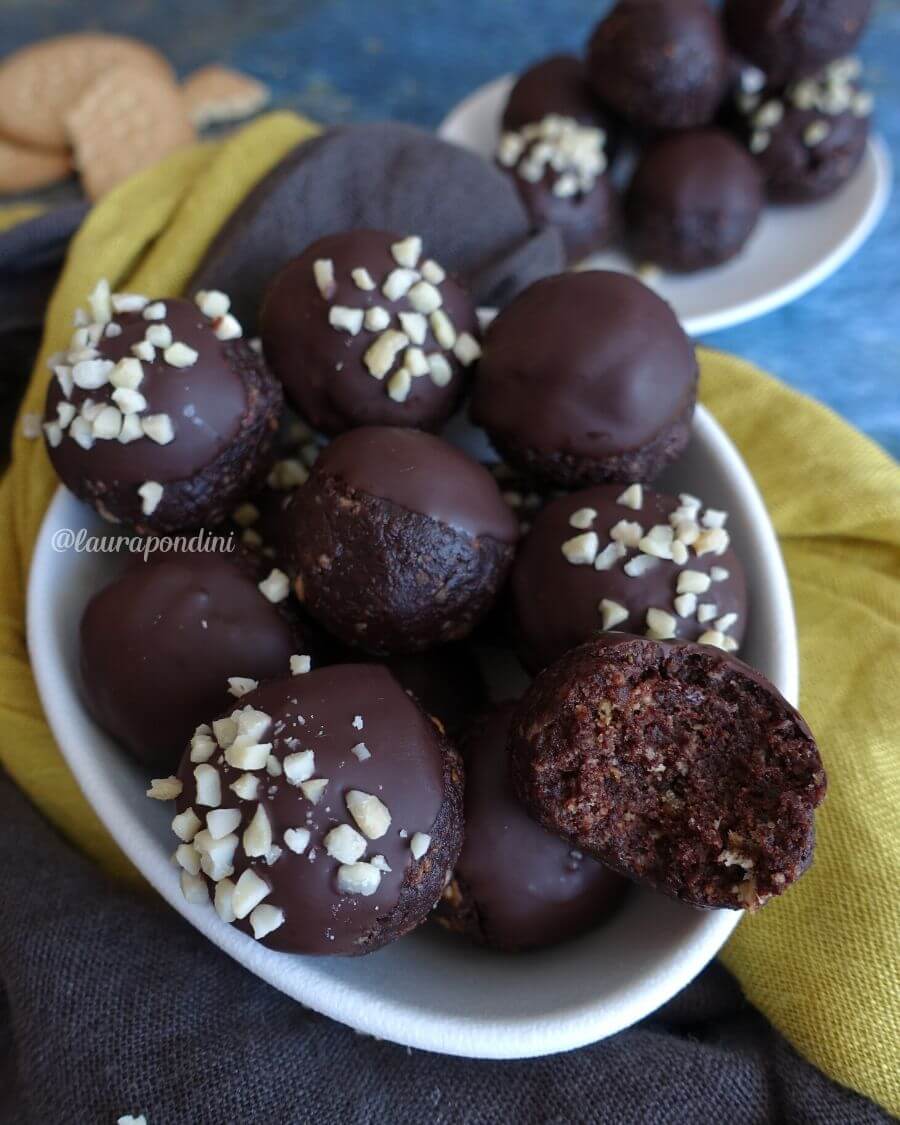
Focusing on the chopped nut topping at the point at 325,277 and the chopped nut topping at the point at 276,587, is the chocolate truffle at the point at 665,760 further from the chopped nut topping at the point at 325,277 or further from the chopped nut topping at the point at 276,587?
the chopped nut topping at the point at 325,277

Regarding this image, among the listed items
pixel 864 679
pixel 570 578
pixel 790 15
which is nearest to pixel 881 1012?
pixel 864 679

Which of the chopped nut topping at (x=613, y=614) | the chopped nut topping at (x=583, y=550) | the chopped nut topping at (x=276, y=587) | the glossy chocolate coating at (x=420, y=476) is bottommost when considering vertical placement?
the chopped nut topping at (x=276, y=587)

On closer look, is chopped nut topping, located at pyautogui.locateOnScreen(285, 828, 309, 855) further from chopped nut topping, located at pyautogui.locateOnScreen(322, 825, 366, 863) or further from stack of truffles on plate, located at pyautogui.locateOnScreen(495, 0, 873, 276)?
stack of truffles on plate, located at pyautogui.locateOnScreen(495, 0, 873, 276)

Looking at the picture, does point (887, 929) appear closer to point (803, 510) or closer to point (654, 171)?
point (803, 510)

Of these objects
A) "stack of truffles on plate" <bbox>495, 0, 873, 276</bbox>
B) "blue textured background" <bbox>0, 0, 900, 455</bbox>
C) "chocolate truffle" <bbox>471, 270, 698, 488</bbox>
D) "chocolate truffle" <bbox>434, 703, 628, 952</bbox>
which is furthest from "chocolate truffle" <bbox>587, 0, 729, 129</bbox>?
"chocolate truffle" <bbox>434, 703, 628, 952</bbox>

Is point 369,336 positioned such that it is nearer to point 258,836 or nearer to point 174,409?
point 174,409

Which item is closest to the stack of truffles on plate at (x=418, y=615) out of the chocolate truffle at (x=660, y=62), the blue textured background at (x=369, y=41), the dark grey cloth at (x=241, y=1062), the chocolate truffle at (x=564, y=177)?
the dark grey cloth at (x=241, y=1062)

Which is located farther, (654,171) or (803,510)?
(654,171)
